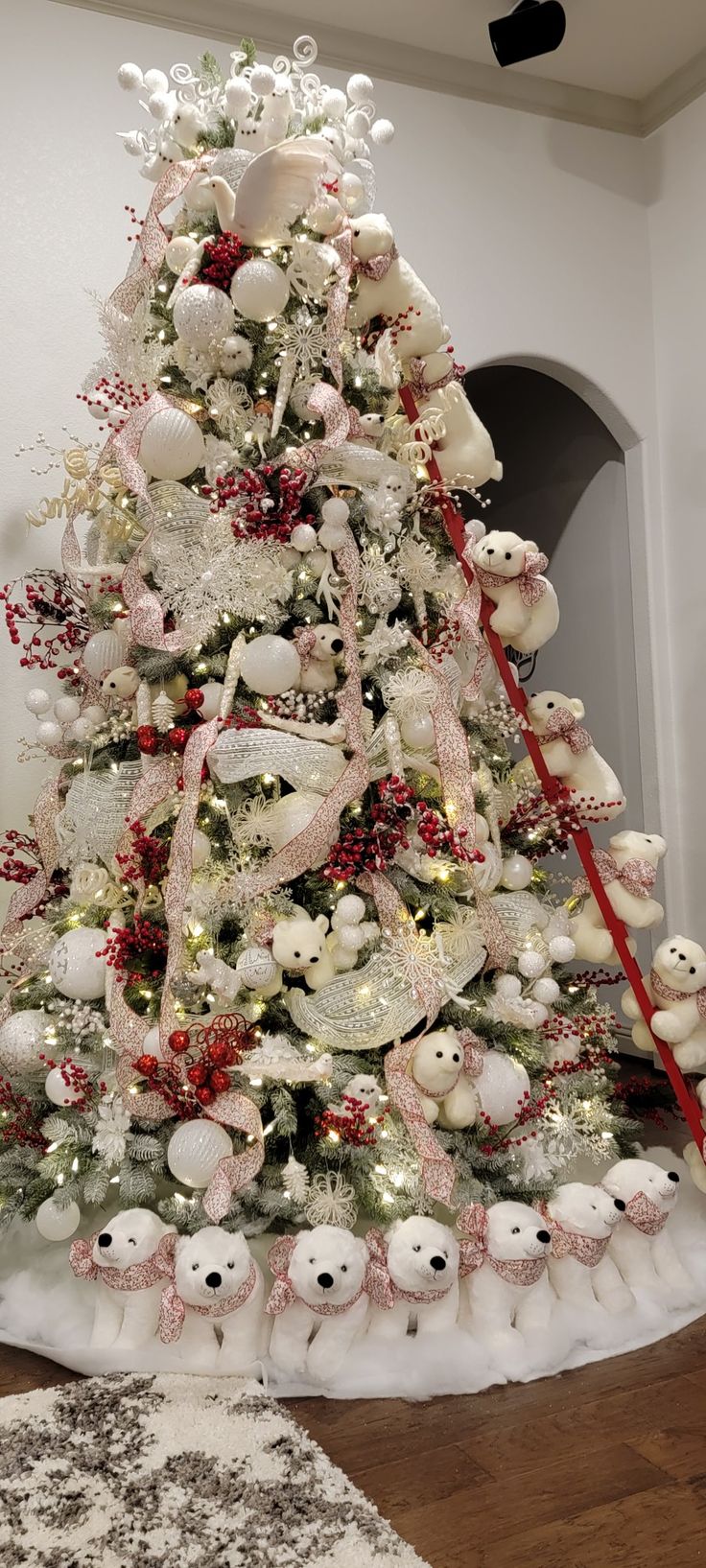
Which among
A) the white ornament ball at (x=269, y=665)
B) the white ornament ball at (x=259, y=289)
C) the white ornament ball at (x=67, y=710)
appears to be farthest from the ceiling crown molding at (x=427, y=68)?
the white ornament ball at (x=269, y=665)

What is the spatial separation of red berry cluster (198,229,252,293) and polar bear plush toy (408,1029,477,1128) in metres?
1.62

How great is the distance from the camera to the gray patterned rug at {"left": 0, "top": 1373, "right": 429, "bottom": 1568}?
1.49m

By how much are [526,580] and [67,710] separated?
1085 mm

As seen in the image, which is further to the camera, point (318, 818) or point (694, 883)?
point (694, 883)

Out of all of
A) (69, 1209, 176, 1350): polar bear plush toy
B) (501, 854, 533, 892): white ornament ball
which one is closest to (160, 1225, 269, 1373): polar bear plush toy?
(69, 1209, 176, 1350): polar bear plush toy

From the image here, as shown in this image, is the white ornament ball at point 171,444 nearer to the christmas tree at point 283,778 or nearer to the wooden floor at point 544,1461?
the christmas tree at point 283,778

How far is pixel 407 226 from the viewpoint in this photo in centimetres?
356

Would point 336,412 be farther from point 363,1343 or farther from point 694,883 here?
point 694,883

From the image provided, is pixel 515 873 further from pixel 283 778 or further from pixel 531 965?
pixel 283 778

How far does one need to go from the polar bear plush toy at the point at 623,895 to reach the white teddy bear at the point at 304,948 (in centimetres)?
65

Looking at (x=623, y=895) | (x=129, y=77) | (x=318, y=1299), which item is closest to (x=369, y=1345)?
(x=318, y=1299)

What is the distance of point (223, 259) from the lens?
238 cm

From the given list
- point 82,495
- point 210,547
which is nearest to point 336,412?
point 210,547

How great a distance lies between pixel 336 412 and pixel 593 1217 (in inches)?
65.7
